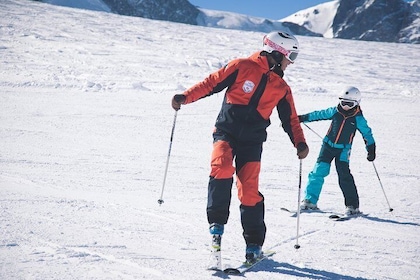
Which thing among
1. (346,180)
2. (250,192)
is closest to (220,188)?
(250,192)

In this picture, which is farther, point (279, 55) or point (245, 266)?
point (279, 55)

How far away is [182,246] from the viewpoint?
3.92 m

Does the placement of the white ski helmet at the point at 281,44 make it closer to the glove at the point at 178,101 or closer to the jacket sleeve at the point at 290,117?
the jacket sleeve at the point at 290,117

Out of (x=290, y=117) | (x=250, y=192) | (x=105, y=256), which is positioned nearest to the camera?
(x=105, y=256)

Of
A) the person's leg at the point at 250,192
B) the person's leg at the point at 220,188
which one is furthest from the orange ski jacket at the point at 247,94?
the person's leg at the point at 220,188

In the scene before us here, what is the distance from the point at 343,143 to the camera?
582 cm

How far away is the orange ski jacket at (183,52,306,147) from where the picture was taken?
3.70m

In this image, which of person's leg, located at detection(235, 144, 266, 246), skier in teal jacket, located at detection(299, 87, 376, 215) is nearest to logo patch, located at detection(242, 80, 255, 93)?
person's leg, located at detection(235, 144, 266, 246)

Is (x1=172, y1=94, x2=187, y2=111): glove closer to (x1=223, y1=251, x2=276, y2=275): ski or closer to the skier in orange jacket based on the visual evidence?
the skier in orange jacket

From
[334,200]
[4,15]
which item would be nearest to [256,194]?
[334,200]

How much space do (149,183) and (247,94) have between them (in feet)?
10.7

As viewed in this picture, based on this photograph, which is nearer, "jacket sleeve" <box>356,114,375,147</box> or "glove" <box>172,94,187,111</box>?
"glove" <box>172,94,187,111</box>

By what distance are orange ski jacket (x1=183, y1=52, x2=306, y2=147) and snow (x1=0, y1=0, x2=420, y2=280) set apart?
3.82 ft

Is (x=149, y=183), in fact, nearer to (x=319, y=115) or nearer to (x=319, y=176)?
(x=319, y=176)
